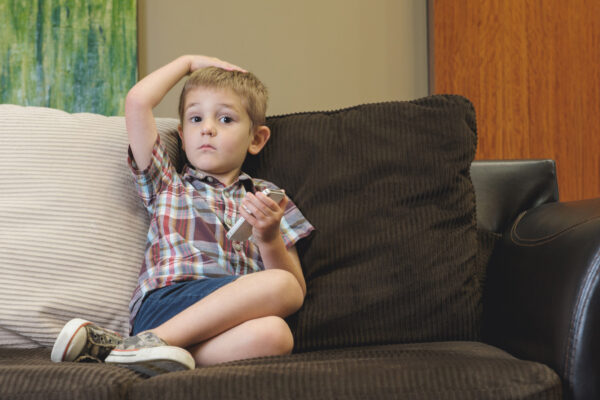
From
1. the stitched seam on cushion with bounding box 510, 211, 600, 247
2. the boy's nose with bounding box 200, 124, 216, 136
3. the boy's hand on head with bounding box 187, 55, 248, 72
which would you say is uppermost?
the boy's hand on head with bounding box 187, 55, 248, 72

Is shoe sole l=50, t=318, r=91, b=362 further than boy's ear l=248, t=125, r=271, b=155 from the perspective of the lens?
No

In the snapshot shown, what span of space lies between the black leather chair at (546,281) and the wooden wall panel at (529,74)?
0.68 meters

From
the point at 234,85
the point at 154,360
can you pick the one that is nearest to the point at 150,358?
the point at 154,360

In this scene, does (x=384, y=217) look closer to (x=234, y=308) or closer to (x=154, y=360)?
(x=234, y=308)

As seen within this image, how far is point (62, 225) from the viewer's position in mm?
1049

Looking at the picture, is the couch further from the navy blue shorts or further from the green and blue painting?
the green and blue painting

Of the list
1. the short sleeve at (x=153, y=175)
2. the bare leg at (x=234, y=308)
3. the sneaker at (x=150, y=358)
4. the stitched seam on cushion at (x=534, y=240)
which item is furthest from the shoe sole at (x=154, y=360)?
the stitched seam on cushion at (x=534, y=240)

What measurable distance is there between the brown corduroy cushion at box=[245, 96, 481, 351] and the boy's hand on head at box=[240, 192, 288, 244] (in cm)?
13

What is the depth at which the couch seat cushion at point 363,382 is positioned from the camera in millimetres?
700

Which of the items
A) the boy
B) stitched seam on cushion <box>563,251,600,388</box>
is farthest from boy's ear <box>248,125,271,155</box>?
stitched seam on cushion <box>563,251,600,388</box>

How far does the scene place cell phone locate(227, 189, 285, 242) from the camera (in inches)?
37.8

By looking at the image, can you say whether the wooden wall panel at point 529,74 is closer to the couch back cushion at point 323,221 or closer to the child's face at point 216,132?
the couch back cushion at point 323,221

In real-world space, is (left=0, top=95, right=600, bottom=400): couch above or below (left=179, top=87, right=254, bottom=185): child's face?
below

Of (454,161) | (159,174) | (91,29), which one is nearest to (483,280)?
(454,161)
